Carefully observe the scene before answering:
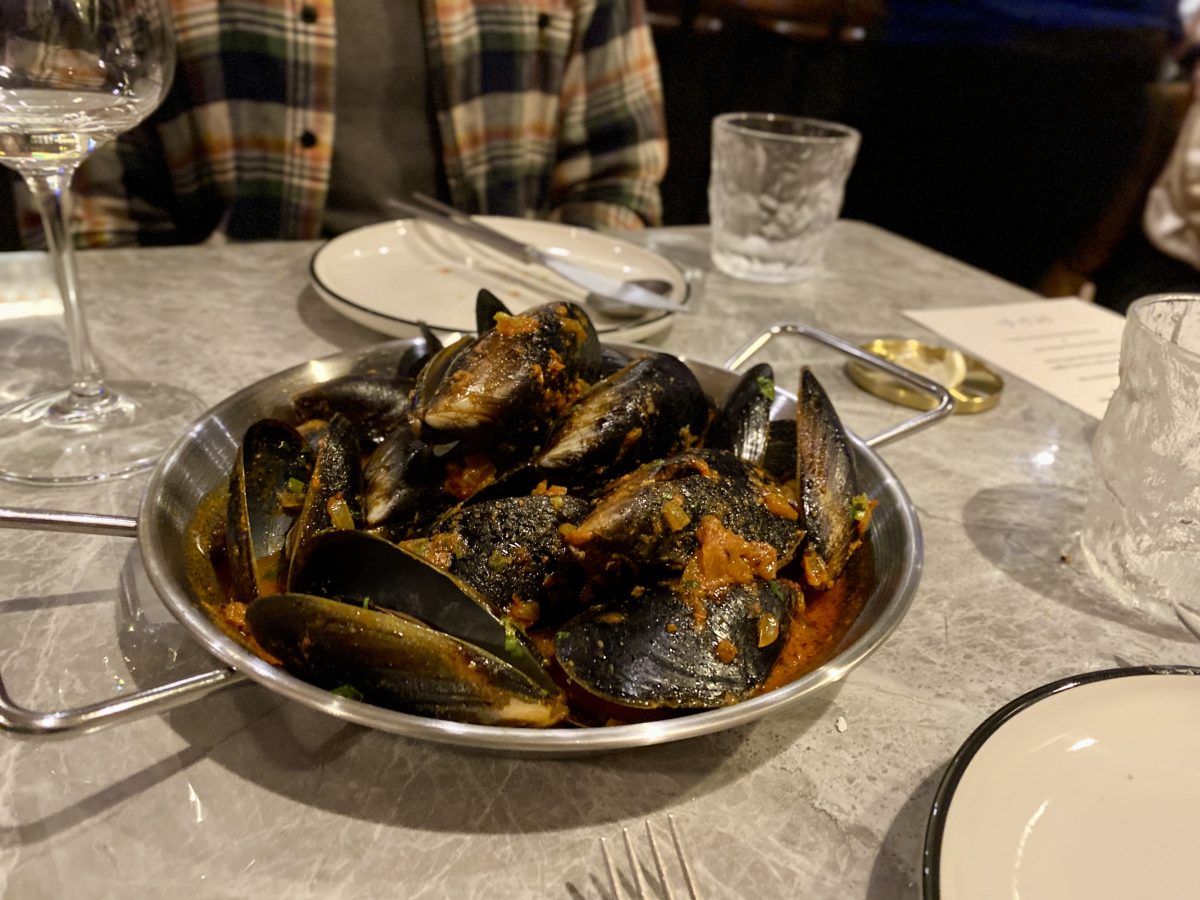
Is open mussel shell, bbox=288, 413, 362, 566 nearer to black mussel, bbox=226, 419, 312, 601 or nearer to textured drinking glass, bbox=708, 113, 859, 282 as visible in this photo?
black mussel, bbox=226, 419, 312, 601

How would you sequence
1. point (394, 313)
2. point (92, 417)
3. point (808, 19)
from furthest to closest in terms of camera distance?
point (808, 19) → point (394, 313) → point (92, 417)

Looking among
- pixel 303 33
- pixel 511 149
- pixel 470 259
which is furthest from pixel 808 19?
pixel 470 259

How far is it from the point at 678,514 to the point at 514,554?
0.16m

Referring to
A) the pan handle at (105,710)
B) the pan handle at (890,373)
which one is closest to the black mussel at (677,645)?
the pan handle at (105,710)

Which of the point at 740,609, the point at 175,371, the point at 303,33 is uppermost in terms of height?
the point at 303,33

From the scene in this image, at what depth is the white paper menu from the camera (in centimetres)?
163

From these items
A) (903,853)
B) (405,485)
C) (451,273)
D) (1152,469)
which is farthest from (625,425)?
(451,273)

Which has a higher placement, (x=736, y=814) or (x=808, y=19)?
(x=808, y=19)

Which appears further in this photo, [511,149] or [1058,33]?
[1058,33]

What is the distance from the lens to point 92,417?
1.22 m

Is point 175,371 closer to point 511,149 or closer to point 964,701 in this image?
point 964,701

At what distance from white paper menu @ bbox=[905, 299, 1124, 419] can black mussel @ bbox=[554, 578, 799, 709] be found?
113 cm

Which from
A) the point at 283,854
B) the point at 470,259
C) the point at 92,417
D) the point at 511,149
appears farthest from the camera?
the point at 511,149

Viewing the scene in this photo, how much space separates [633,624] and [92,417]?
3.14 feet
